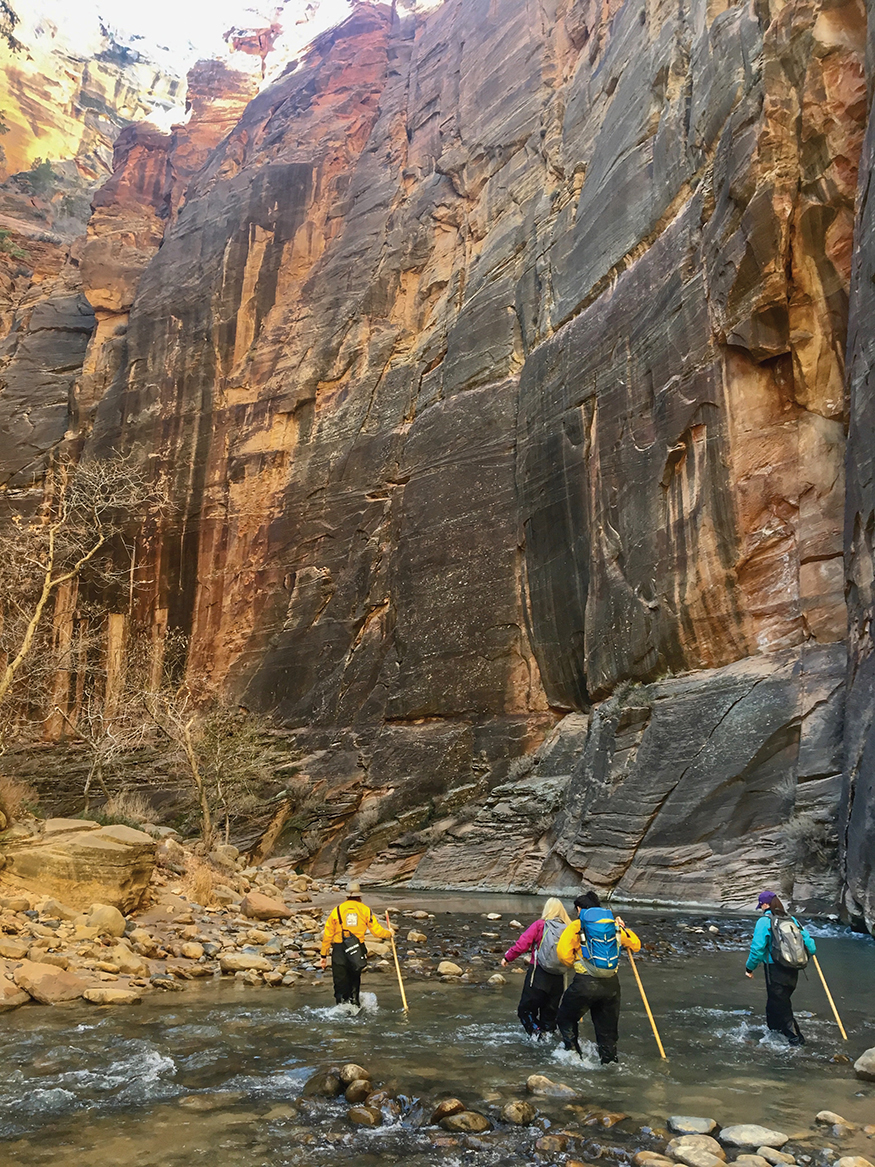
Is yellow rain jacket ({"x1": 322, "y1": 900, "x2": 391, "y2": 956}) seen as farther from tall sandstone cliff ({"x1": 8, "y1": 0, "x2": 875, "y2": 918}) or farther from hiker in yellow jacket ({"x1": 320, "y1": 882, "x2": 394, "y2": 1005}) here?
tall sandstone cliff ({"x1": 8, "y1": 0, "x2": 875, "y2": 918})

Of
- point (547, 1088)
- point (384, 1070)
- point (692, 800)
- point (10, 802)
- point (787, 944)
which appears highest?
point (10, 802)

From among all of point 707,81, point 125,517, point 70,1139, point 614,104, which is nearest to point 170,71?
point 125,517

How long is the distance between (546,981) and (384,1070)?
1864 millimetres

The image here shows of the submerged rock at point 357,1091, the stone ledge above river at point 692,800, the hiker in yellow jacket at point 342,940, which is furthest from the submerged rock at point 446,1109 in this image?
the stone ledge above river at point 692,800

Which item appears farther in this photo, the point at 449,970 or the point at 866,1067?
the point at 449,970

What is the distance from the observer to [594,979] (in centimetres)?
725

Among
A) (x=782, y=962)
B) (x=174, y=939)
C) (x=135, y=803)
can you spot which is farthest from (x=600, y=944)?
(x=135, y=803)

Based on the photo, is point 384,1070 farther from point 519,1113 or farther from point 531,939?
point 531,939

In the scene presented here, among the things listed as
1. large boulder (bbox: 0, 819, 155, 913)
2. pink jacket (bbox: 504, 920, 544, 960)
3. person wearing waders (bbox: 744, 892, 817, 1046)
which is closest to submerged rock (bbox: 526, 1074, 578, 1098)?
pink jacket (bbox: 504, 920, 544, 960)

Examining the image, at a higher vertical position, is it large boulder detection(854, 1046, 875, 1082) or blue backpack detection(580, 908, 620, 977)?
blue backpack detection(580, 908, 620, 977)

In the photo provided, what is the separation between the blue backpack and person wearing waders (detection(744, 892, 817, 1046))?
4.90 ft

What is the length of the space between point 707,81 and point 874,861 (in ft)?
68.3

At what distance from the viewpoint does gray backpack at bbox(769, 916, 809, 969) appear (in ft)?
25.2

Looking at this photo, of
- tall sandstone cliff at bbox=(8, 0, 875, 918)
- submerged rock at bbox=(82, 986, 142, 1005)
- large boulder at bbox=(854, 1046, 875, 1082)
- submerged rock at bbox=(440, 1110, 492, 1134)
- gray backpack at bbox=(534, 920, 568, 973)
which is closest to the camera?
submerged rock at bbox=(440, 1110, 492, 1134)
